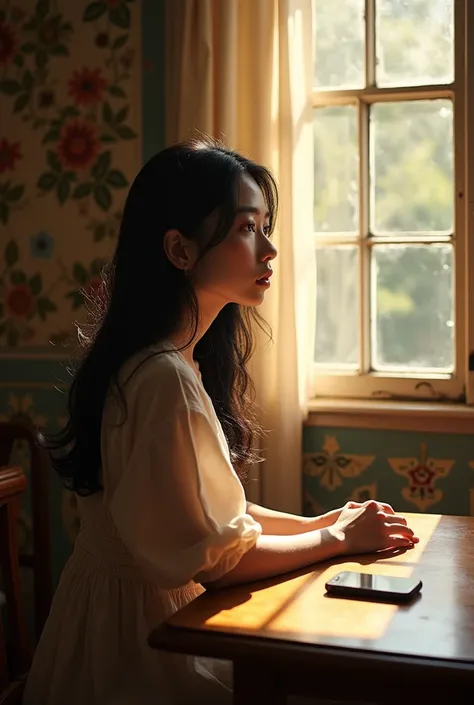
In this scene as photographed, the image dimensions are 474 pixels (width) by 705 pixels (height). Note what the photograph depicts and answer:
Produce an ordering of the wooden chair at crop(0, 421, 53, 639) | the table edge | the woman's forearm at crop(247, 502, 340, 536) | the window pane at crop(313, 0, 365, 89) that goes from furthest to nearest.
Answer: the window pane at crop(313, 0, 365, 89) → the wooden chair at crop(0, 421, 53, 639) → the woman's forearm at crop(247, 502, 340, 536) → the table edge

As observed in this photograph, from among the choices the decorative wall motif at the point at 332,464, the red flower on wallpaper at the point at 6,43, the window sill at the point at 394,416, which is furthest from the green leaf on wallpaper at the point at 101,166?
the decorative wall motif at the point at 332,464

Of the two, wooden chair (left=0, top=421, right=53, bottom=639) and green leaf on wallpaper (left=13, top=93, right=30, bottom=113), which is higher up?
green leaf on wallpaper (left=13, top=93, right=30, bottom=113)

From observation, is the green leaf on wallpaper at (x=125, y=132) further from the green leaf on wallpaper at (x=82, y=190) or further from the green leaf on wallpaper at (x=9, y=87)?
the green leaf on wallpaper at (x=9, y=87)

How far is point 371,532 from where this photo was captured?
1.53m

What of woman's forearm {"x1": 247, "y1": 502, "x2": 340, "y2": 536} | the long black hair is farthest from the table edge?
woman's forearm {"x1": 247, "y1": 502, "x2": 340, "y2": 536}

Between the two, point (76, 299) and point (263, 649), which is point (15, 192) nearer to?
point (76, 299)

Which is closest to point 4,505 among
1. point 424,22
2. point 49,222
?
point 49,222

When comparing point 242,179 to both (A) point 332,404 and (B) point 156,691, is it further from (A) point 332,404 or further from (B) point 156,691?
(A) point 332,404

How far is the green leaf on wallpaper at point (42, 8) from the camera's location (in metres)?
2.91

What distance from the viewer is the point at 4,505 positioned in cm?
201

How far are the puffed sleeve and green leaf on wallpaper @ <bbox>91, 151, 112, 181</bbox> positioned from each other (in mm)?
1699

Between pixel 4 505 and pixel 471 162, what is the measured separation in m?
1.54

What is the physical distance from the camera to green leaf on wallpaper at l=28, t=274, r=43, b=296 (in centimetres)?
294

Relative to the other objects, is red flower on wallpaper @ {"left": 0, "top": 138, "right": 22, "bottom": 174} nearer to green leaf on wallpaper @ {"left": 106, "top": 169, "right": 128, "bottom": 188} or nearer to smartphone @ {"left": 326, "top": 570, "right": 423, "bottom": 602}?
green leaf on wallpaper @ {"left": 106, "top": 169, "right": 128, "bottom": 188}
